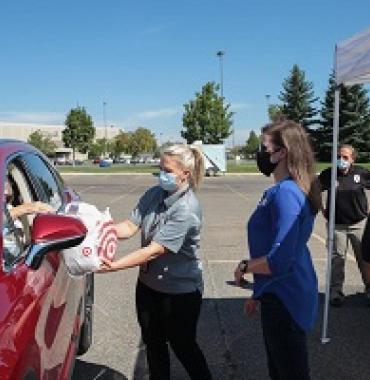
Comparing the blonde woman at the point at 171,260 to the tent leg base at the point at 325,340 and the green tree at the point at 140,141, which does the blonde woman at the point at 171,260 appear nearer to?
the tent leg base at the point at 325,340

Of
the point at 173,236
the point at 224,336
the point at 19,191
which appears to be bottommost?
the point at 224,336

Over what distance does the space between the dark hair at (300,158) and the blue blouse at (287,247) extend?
0.15 feet

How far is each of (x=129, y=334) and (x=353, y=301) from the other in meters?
2.48

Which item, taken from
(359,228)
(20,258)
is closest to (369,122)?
(359,228)

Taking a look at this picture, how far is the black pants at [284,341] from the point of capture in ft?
10.2

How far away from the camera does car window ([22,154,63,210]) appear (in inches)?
167

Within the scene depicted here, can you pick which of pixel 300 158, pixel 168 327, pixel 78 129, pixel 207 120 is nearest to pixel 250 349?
pixel 168 327

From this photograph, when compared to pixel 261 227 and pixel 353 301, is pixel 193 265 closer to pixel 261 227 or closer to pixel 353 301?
pixel 261 227

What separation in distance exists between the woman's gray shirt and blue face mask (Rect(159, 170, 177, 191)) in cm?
5

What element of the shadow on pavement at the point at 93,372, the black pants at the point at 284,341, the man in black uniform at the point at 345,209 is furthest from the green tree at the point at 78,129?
the black pants at the point at 284,341

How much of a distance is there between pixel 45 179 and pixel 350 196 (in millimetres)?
3302

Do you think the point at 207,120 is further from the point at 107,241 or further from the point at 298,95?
the point at 107,241

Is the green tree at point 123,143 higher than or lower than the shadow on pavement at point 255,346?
lower

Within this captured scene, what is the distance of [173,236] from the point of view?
358cm
